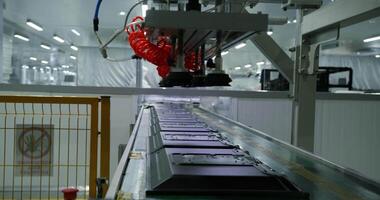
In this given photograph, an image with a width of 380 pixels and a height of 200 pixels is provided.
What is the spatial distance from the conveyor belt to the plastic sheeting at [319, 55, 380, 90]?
981 centimetres

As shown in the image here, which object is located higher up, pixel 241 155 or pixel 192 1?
pixel 192 1

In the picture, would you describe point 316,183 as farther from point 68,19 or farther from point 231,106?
point 68,19

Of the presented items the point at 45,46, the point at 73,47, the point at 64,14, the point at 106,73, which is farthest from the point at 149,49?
the point at 45,46

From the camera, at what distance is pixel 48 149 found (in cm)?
339

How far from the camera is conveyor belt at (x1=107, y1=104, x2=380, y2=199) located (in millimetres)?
1323

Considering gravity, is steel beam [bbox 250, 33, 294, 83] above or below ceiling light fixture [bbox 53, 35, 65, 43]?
below

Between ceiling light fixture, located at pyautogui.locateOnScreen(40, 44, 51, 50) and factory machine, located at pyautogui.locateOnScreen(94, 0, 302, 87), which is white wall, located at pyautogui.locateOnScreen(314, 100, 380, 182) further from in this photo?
ceiling light fixture, located at pyautogui.locateOnScreen(40, 44, 51, 50)

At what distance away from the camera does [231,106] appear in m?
4.70

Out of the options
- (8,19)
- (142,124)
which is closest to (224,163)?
(142,124)

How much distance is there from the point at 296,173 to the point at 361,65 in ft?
37.0

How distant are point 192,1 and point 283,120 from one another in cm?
348

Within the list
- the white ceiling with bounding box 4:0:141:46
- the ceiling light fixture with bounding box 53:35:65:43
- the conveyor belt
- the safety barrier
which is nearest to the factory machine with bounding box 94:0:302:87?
the conveyor belt

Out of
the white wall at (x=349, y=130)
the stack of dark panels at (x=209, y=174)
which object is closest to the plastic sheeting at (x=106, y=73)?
the white wall at (x=349, y=130)

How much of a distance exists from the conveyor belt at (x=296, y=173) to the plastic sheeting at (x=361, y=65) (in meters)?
9.81
